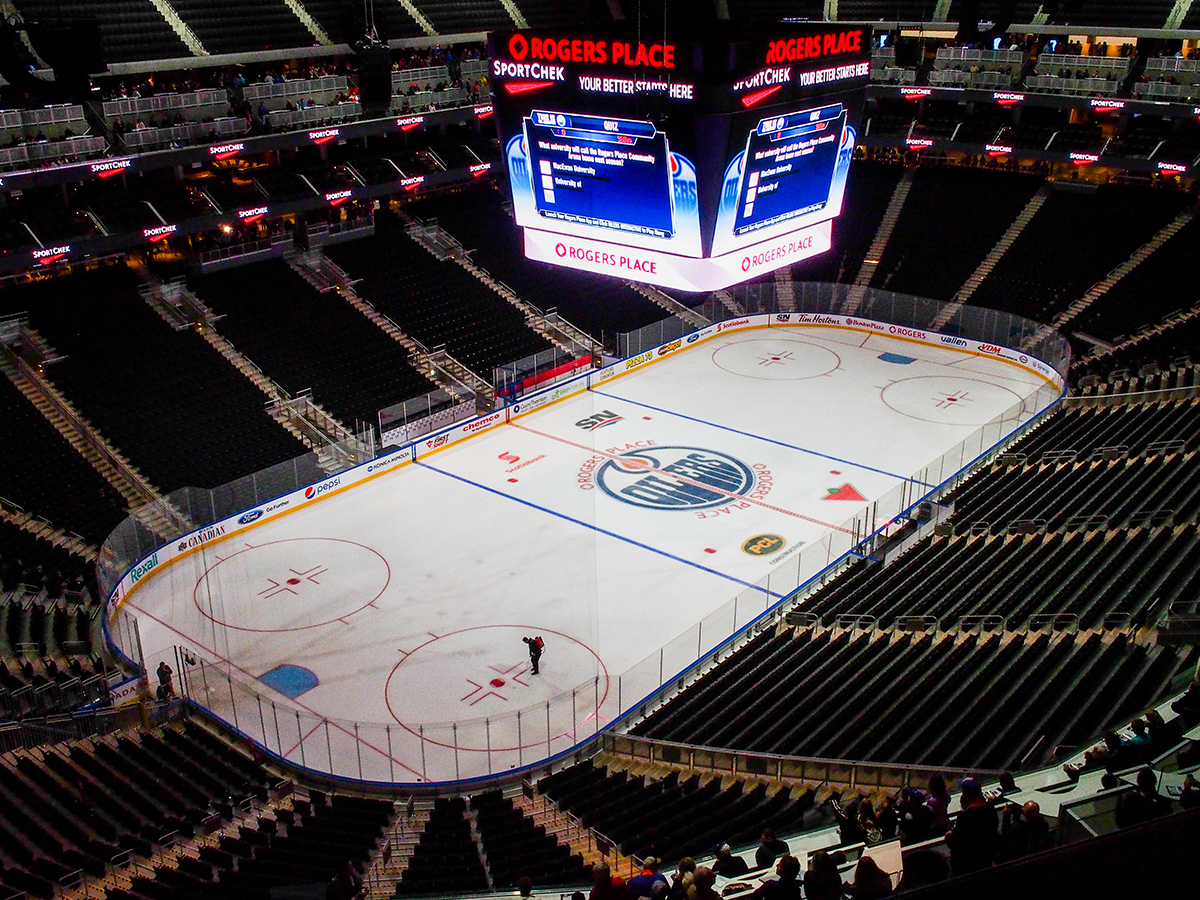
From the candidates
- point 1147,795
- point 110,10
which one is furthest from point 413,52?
point 1147,795

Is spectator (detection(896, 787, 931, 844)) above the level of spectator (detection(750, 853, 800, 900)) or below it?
below

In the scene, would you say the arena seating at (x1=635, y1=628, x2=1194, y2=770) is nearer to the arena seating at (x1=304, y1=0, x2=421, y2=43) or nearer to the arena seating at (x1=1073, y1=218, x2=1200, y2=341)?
the arena seating at (x1=1073, y1=218, x2=1200, y2=341)

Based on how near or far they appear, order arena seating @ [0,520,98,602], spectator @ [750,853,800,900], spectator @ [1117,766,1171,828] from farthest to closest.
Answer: arena seating @ [0,520,98,602] → spectator @ [1117,766,1171,828] → spectator @ [750,853,800,900]

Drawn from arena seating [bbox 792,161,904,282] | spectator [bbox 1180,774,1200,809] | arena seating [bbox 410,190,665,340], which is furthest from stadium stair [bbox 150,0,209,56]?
spectator [bbox 1180,774,1200,809]

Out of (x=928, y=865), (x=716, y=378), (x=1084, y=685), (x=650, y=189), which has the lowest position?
(x=716, y=378)

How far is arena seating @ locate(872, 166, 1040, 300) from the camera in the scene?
4381 cm

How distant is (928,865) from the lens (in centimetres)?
701

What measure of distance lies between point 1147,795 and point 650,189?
1026 centimetres

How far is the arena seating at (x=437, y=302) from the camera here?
37906 millimetres

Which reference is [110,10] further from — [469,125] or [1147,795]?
[1147,795]

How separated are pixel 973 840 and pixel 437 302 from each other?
3359cm

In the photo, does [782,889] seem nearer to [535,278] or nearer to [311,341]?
[311,341]

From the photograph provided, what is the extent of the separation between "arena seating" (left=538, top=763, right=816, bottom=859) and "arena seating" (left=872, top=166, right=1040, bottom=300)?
101 feet

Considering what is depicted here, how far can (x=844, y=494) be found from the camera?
29.0 metres
